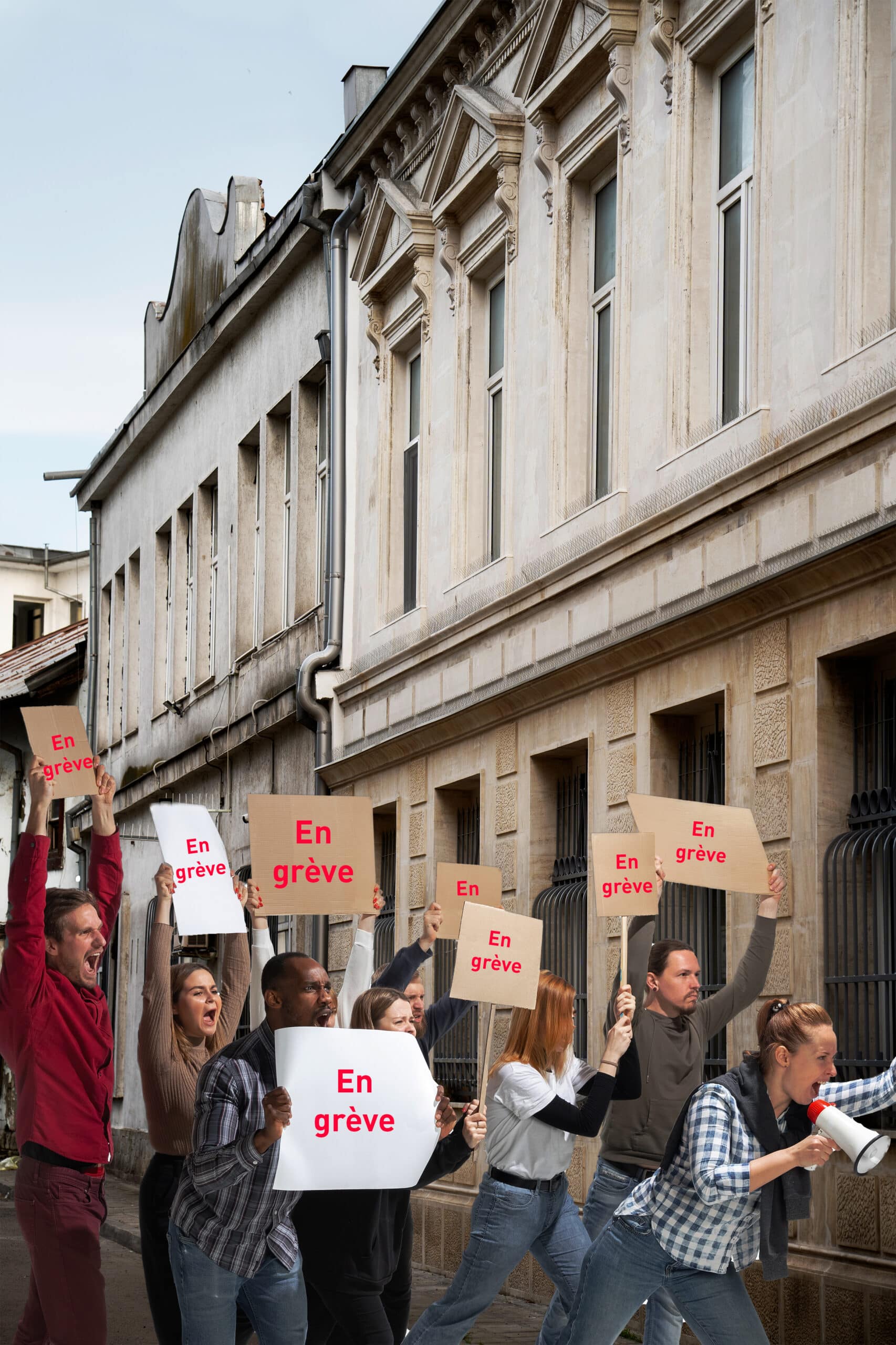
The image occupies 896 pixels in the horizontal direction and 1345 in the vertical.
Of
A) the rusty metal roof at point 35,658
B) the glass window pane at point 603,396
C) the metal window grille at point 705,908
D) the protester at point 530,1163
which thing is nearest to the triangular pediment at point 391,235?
the glass window pane at point 603,396

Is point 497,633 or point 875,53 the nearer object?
point 875,53

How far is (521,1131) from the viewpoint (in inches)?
315

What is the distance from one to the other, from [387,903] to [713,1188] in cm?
1214

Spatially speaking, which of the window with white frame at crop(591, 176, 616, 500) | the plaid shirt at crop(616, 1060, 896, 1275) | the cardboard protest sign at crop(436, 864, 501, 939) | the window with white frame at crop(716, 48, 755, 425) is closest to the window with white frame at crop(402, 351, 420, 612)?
the window with white frame at crop(591, 176, 616, 500)

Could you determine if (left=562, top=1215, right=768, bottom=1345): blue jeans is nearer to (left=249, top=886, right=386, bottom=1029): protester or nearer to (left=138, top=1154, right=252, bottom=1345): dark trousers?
(left=138, top=1154, right=252, bottom=1345): dark trousers

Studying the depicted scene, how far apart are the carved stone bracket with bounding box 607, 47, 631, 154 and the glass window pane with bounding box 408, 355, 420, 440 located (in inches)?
198

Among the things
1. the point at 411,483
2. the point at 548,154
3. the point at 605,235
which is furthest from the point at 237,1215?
the point at 411,483

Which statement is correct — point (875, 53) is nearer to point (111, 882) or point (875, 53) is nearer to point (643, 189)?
point (643, 189)

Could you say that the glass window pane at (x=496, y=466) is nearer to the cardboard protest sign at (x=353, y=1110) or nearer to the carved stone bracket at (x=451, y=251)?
the carved stone bracket at (x=451, y=251)

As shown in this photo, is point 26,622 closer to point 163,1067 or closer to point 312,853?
point 312,853

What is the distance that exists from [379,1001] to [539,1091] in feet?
3.71

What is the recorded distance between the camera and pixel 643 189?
13102 millimetres

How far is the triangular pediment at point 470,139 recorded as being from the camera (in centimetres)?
1533

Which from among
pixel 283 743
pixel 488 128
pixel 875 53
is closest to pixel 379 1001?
pixel 875 53
